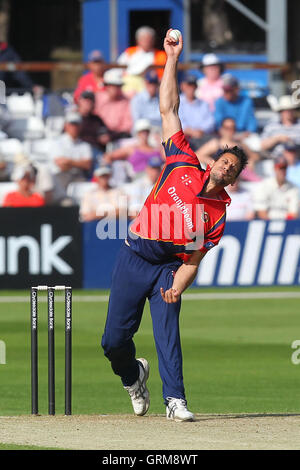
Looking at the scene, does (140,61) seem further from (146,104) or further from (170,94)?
(170,94)

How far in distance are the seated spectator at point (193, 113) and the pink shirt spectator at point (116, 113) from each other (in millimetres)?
869

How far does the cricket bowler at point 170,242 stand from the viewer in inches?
319

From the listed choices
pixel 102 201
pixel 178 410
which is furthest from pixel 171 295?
pixel 102 201

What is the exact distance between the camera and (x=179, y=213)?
8.10 metres

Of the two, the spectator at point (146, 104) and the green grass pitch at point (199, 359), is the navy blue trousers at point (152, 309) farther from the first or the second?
the spectator at point (146, 104)

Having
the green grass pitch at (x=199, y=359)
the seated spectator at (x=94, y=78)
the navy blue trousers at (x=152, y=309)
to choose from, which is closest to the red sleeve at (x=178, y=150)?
the navy blue trousers at (x=152, y=309)

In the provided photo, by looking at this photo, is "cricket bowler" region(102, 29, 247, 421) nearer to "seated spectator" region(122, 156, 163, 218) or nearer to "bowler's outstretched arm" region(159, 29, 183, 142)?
"bowler's outstretched arm" region(159, 29, 183, 142)

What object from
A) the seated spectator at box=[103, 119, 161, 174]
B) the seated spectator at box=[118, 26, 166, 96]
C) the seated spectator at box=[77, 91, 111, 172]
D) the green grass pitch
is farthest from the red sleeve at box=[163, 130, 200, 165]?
the seated spectator at box=[118, 26, 166, 96]

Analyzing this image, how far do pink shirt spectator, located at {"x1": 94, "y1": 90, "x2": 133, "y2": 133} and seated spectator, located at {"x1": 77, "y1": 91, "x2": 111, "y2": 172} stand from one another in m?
0.20

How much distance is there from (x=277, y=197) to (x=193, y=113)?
213cm

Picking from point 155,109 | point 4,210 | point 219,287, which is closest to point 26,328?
point 4,210

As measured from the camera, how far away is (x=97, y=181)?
59.0 ft
